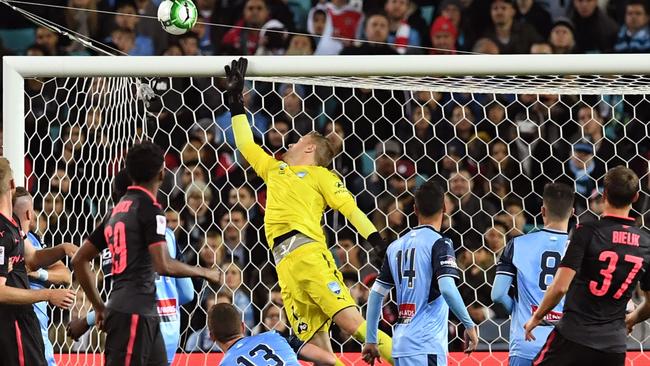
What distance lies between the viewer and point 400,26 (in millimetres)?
9891

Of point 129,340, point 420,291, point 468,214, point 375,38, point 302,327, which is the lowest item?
point 302,327

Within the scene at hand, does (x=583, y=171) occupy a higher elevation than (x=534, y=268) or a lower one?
higher

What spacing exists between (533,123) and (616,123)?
601 mm

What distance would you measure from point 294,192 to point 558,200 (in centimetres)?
130

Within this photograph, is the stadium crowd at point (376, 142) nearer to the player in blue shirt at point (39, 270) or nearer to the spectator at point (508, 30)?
the spectator at point (508, 30)

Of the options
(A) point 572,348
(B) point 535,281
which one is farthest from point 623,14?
(A) point 572,348

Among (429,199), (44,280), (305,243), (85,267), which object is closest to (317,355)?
Answer: (305,243)

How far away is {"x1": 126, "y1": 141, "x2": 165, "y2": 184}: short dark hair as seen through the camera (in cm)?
494

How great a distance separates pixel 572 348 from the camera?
4.83 m

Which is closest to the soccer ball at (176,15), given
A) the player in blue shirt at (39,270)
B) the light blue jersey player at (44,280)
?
the player in blue shirt at (39,270)

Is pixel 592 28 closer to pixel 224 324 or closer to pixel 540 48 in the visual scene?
pixel 540 48

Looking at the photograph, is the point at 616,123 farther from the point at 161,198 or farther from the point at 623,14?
the point at 161,198

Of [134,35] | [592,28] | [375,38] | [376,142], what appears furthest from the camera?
[134,35]

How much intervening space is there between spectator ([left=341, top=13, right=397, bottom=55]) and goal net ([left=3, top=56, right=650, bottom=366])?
2.16 feet
